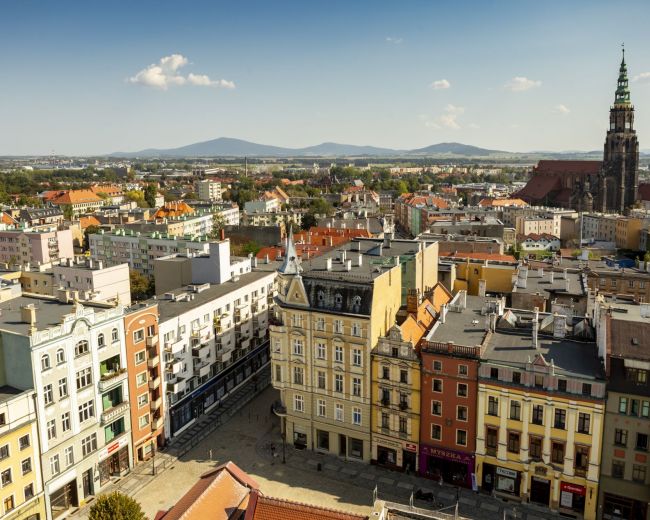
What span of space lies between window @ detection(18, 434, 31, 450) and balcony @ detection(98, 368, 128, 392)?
7.23 metres

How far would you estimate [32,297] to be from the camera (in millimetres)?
56844

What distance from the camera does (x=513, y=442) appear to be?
4766 centimetres

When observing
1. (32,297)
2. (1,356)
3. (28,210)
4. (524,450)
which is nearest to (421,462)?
(524,450)

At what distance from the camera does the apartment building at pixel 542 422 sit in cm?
4462

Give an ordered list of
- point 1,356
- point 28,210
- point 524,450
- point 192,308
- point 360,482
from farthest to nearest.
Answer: point 28,210
point 192,308
point 360,482
point 524,450
point 1,356

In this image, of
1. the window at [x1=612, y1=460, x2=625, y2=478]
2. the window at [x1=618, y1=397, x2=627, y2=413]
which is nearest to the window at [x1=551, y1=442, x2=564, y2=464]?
the window at [x1=612, y1=460, x2=625, y2=478]

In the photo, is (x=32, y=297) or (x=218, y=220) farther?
(x=218, y=220)

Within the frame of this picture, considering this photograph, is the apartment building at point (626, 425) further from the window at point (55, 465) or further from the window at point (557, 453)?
the window at point (55, 465)

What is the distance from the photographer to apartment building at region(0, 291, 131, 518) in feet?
143

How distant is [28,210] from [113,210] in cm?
3086

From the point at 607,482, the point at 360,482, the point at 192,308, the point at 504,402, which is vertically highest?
the point at 192,308

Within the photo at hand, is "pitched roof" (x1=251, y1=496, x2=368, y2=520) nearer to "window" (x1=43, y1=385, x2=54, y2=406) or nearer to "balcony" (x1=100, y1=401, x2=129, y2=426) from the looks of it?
"window" (x1=43, y1=385, x2=54, y2=406)

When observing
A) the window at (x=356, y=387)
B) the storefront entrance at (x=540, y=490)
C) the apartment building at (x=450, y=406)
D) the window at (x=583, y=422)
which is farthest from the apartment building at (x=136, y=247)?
the window at (x=583, y=422)

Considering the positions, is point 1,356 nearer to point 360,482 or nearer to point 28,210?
point 360,482
